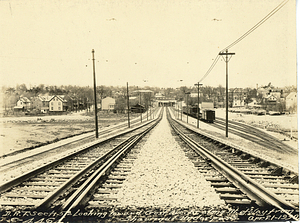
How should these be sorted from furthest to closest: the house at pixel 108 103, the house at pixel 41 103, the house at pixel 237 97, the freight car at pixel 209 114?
1. the freight car at pixel 209 114
2. the house at pixel 108 103
3. the house at pixel 237 97
4. the house at pixel 41 103

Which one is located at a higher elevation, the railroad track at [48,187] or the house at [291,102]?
the house at [291,102]

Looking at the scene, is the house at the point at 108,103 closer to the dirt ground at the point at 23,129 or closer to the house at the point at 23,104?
the dirt ground at the point at 23,129

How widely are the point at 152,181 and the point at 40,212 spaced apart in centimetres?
164

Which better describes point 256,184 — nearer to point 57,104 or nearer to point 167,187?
point 167,187

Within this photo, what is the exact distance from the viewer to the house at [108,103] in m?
4.98

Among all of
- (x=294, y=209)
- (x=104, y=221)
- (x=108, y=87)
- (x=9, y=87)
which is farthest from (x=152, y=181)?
(x=9, y=87)

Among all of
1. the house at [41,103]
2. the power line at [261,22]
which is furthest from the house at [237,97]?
the house at [41,103]

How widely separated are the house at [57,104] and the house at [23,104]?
0.43 meters

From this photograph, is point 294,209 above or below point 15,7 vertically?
below

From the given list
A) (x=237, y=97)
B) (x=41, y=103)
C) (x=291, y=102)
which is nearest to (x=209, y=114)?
(x=237, y=97)

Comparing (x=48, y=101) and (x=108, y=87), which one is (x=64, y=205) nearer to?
(x=48, y=101)

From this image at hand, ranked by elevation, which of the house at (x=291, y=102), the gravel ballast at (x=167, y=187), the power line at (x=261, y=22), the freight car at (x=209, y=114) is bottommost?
the gravel ballast at (x=167, y=187)

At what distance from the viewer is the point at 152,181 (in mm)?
2980

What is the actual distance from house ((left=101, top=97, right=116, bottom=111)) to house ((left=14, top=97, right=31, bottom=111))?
173 cm
